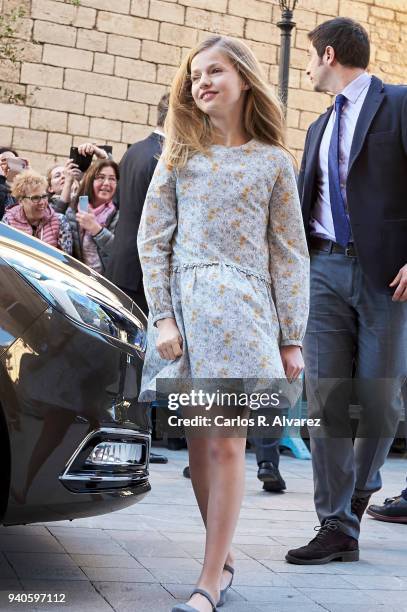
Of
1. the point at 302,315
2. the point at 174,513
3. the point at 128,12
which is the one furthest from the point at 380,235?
the point at 128,12

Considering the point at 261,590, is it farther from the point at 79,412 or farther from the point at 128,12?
the point at 128,12

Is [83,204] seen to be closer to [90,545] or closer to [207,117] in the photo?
[90,545]

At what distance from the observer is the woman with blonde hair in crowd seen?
3068 millimetres

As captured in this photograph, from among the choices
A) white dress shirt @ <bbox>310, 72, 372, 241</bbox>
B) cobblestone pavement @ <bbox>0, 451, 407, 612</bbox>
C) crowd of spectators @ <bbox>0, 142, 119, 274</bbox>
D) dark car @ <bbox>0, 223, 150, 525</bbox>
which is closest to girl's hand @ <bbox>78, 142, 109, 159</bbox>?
crowd of spectators @ <bbox>0, 142, 119, 274</bbox>

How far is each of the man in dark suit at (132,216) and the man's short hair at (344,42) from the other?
2.12 metres

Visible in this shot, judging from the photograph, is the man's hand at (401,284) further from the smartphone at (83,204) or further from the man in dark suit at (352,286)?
the smartphone at (83,204)

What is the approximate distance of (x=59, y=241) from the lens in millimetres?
7133

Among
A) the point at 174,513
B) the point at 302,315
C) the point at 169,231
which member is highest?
the point at 169,231

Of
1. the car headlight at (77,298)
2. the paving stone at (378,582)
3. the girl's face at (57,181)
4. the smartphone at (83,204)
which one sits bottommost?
the paving stone at (378,582)

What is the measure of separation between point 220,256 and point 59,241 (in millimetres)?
4136

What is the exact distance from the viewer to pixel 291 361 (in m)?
3.25

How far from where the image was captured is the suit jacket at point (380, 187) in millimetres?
4043

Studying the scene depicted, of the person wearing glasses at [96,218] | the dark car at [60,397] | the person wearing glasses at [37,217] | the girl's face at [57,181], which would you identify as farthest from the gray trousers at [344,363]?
the girl's face at [57,181]

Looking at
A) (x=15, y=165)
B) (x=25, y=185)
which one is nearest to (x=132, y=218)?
(x=25, y=185)
